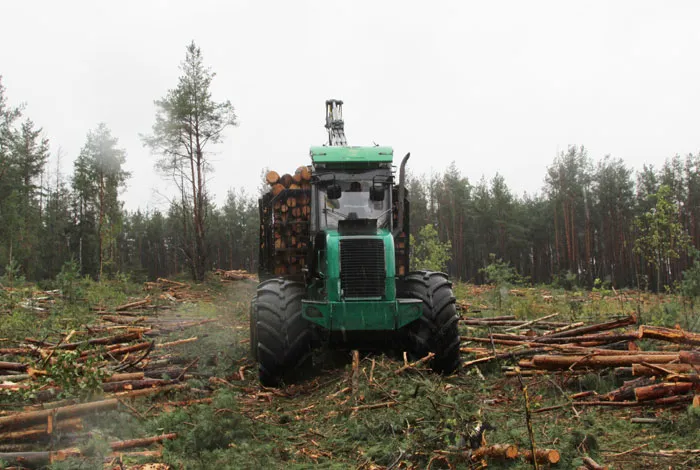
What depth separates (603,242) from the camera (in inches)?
2000

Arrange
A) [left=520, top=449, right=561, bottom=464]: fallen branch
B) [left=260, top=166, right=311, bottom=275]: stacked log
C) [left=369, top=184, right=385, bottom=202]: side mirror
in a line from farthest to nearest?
[left=260, top=166, right=311, bottom=275]: stacked log < [left=369, top=184, right=385, bottom=202]: side mirror < [left=520, top=449, right=561, bottom=464]: fallen branch

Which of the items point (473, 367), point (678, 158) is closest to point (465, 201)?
point (678, 158)

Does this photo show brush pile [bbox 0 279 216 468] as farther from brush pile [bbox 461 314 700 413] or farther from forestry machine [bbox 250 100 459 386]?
brush pile [bbox 461 314 700 413]

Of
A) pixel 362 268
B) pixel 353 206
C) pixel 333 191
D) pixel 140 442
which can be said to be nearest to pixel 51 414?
pixel 140 442

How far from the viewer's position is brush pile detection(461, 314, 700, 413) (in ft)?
19.7

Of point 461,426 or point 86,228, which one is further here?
point 86,228

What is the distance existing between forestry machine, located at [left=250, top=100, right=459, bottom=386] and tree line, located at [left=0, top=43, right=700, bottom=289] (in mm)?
14968

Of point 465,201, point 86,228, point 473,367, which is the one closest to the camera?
point 473,367

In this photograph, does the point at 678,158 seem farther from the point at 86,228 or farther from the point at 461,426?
the point at 461,426

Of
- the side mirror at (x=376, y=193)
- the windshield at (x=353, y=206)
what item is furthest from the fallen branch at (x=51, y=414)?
the side mirror at (x=376, y=193)

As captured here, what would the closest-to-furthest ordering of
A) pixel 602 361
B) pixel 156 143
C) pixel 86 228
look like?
pixel 602 361 < pixel 156 143 < pixel 86 228

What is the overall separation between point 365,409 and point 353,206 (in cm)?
383

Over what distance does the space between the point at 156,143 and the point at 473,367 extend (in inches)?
981

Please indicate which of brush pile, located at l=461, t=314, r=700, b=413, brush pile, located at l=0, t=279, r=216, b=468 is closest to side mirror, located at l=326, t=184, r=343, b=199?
brush pile, located at l=461, t=314, r=700, b=413
